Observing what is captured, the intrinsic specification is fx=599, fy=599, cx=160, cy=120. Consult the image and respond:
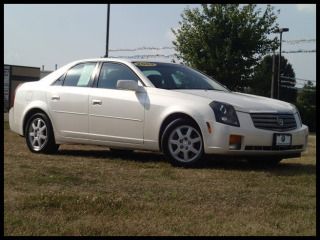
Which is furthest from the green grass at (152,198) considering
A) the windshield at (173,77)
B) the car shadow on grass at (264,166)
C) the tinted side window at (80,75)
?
the tinted side window at (80,75)

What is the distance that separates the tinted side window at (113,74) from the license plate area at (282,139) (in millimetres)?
2048

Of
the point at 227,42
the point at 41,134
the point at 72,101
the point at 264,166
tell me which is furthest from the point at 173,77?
the point at 227,42

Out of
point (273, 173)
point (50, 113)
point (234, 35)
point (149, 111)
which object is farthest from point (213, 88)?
point (234, 35)

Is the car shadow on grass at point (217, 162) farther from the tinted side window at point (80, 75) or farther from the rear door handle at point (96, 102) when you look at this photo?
the tinted side window at point (80, 75)

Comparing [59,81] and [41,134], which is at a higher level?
[59,81]

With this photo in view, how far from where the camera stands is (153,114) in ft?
24.4

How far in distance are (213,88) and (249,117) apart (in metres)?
1.30

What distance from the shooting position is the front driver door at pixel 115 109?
25.0ft

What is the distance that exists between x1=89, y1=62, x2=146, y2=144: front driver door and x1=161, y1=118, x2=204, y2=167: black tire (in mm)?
454

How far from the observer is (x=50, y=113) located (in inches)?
336

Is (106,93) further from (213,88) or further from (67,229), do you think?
(67,229)

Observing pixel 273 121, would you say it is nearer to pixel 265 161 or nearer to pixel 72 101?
pixel 265 161

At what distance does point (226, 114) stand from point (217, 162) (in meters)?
1.05

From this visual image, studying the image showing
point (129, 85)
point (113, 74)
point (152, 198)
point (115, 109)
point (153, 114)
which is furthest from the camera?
Answer: point (113, 74)
